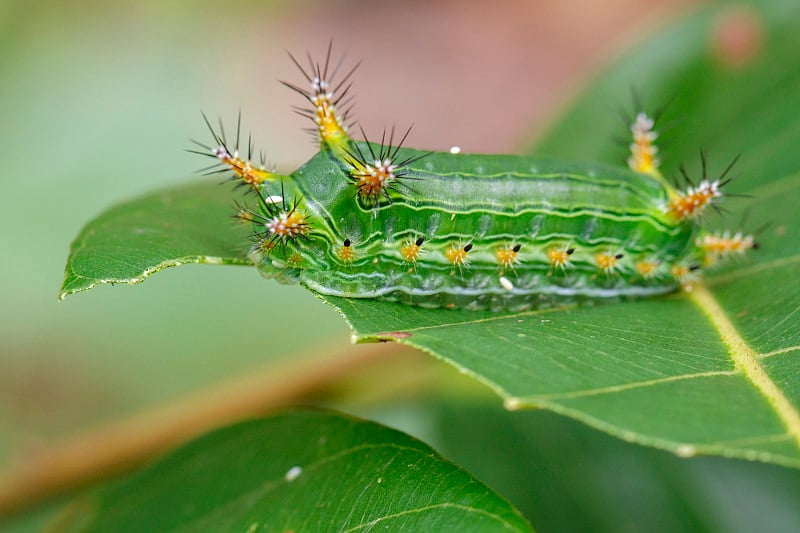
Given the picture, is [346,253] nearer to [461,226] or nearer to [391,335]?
[461,226]

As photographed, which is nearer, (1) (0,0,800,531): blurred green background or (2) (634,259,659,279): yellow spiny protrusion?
(2) (634,259,659,279): yellow spiny protrusion

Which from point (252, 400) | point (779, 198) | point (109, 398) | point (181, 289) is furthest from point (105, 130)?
point (779, 198)

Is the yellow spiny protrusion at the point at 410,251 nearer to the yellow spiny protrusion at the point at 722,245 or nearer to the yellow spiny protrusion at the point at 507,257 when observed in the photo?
the yellow spiny protrusion at the point at 507,257

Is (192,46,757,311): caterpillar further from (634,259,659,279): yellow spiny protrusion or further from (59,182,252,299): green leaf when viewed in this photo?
(59,182,252,299): green leaf

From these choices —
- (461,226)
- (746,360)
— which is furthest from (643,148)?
(746,360)

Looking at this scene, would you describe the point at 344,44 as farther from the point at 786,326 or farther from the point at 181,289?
the point at 786,326

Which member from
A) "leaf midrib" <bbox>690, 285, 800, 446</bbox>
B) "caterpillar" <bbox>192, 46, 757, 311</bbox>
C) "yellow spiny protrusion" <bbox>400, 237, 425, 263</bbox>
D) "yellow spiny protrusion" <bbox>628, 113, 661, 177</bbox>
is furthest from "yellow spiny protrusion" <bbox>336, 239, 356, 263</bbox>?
"yellow spiny protrusion" <bbox>628, 113, 661, 177</bbox>
